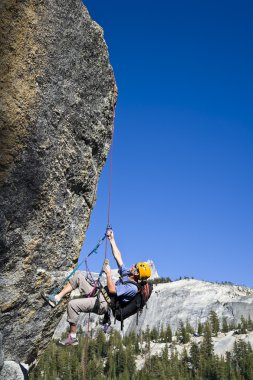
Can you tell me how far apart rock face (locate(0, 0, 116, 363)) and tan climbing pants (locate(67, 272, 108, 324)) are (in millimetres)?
416

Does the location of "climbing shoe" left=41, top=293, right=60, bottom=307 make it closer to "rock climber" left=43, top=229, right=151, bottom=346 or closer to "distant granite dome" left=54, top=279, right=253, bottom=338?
"rock climber" left=43, top=229, right=151, bottom=346

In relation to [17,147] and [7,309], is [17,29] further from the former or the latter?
[7,309]

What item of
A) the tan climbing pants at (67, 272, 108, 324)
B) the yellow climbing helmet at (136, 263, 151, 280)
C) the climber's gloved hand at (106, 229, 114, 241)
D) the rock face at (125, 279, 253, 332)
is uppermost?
the rock face at (125, 279, 253, 332)

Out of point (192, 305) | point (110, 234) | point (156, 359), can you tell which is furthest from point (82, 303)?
point (192, 305)

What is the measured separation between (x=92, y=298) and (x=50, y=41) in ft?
20.5

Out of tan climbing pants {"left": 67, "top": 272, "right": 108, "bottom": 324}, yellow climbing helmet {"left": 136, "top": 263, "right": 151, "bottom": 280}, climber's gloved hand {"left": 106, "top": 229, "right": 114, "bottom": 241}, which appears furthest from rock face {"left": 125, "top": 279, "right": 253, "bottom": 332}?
climber's gloved hand {"left": 106, "top": 229, "right": 114, "bottom": 241}

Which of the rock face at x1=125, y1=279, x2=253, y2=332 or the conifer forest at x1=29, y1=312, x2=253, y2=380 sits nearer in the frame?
the conifer forest at x1=29, y1=312, x2=253, y2=380

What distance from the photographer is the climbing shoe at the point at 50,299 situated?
11.1 metres

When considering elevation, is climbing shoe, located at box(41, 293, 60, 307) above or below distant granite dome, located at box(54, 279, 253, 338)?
below

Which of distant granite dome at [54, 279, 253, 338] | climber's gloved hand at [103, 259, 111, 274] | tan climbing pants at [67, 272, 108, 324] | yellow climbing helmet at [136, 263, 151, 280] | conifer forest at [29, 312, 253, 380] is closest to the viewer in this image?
climber's gloved hand at [103, 259, 111, 274]

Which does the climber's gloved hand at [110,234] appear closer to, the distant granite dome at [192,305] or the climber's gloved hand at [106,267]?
the climber's gloved hand at [106,267]

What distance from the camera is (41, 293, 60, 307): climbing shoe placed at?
1110 cm

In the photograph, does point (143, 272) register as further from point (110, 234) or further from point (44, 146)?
point (44, 146)

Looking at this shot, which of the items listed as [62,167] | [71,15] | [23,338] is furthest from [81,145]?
[23,338]
